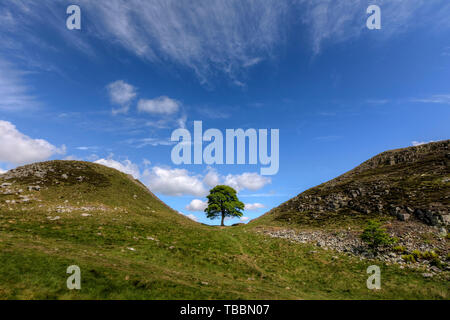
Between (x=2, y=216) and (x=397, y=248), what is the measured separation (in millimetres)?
55730

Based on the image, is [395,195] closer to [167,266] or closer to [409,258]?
[409,258]

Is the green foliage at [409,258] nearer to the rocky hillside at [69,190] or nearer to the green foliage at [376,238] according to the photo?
the green foliage at [376,238]

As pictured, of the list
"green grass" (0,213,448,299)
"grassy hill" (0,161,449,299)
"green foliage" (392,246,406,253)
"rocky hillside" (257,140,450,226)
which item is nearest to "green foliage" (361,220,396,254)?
"green foliage" (392,246,406,253)

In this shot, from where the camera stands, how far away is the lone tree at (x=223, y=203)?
67875mm

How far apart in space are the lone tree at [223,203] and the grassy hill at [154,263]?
28.1 meters

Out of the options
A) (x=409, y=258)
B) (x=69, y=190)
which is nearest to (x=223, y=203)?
(x=69, y=190)

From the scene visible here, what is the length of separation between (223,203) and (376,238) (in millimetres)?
45967

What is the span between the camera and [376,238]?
27.4 meters

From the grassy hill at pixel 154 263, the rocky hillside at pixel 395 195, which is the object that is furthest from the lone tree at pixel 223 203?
the grassy hill at pixel 154 263

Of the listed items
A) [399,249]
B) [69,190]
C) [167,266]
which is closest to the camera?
[167,266]

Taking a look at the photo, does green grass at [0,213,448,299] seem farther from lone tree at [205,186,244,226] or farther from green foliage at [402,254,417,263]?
lone tree at [205,186,244,226]

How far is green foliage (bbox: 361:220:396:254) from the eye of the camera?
27.1m
